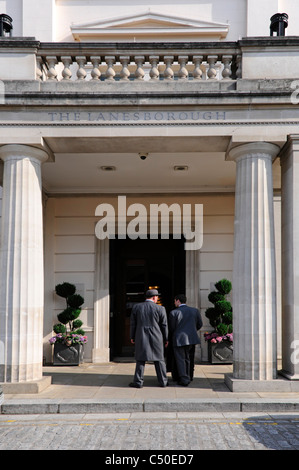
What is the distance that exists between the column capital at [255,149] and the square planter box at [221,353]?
4.93 m

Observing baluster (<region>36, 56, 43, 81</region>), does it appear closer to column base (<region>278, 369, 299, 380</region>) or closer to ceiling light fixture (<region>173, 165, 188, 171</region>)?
ceiling light fixture (<region>173, 165, 188, 171</region>)

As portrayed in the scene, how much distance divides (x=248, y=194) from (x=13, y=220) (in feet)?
13.4

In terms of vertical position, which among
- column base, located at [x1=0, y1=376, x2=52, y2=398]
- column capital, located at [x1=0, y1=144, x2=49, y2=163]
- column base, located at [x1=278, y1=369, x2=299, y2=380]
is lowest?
column base, located at [x1=0, y1=376, x2=52, y2=398]

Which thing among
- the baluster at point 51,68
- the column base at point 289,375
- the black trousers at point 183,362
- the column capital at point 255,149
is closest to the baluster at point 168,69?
the column capital at point 255,149

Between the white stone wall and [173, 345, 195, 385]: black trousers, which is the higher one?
the white stone wall

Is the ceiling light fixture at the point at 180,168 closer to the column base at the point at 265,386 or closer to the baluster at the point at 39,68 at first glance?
the baluster at the point at 39,68

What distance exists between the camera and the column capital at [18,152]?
8977 mm

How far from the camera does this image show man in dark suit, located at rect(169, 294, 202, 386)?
9289 mm

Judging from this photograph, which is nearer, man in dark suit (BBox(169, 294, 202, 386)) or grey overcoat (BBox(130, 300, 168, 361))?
grey overcoat (BBox(130, 300, 168, 361))

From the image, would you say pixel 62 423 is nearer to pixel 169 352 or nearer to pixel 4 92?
pixel 169 352

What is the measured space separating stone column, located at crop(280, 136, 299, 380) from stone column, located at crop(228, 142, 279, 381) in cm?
28

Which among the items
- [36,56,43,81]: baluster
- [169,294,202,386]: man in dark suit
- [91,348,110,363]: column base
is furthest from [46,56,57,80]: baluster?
[91,348,110,363]: column base

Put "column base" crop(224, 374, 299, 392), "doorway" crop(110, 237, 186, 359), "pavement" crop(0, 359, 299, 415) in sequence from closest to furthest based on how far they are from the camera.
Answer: "pavement" crop(0, 359, 299, 415) → "column base" crop(224, 374, 299, 392) → "doorway" crop(110, 237, 186, 359)

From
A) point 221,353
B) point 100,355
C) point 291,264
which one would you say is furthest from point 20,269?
point 221,353
